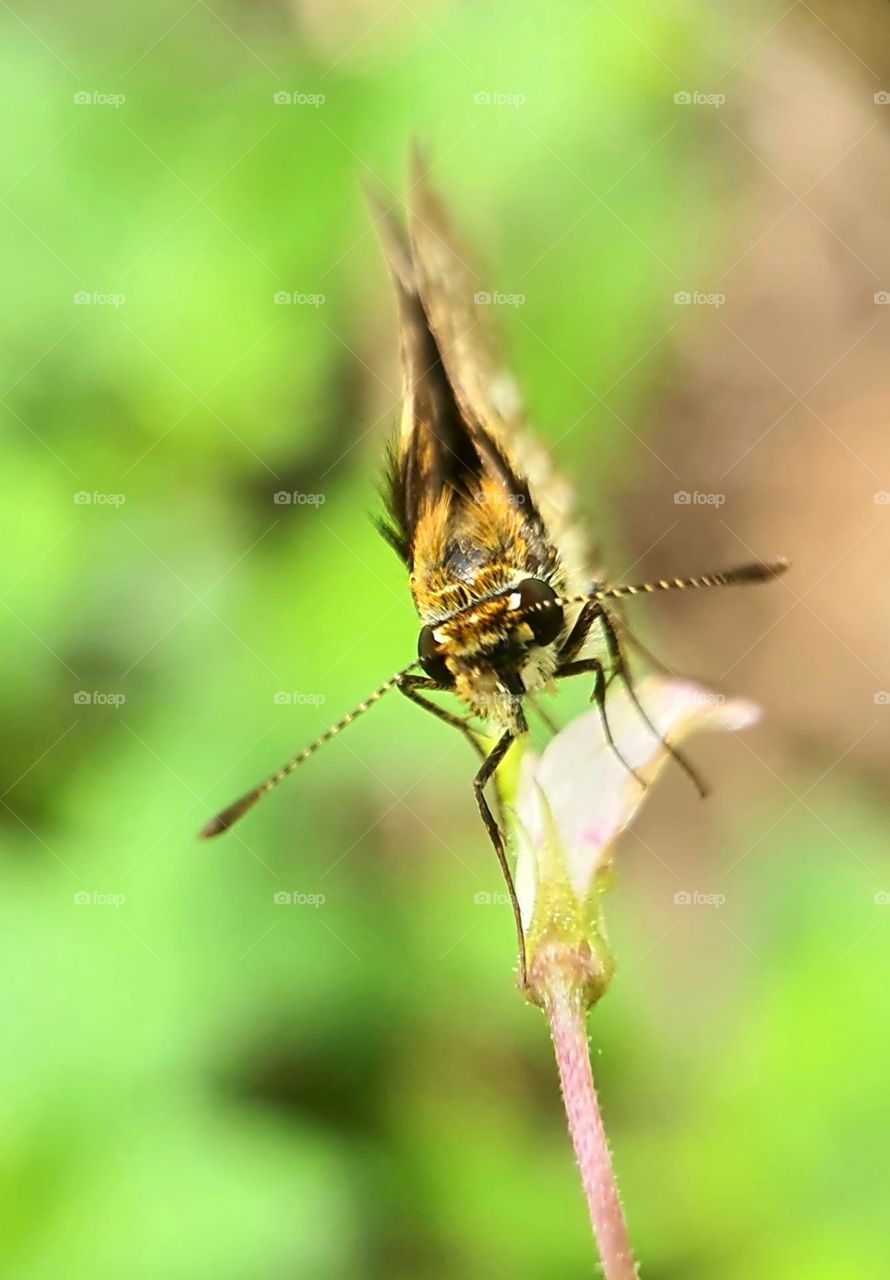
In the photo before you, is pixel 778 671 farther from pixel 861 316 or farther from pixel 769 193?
pixel 769 193

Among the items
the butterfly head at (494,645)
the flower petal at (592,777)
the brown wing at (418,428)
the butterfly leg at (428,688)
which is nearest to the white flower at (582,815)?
the flower petal at (592,777)

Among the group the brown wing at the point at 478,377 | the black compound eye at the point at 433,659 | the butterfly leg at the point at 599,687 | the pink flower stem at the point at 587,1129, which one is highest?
the brown wing at the point at 478,377

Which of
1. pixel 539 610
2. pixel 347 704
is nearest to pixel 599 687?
pixel 539 610

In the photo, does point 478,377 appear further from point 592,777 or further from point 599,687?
point 592,777

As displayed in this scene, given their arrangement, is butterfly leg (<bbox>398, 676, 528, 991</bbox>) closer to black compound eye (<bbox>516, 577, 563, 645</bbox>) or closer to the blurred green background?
black compound eye (<bbox>516, 577, 563, 645</bbox>)

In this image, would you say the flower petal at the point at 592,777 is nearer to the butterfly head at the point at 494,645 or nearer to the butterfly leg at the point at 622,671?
the butterfly leg at the point at 622,671

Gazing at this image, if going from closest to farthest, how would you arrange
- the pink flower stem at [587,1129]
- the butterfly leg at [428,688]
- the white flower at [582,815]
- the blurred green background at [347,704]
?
1. the pink flower stem at [587,1129]
2. the white flower at [582,815]
3. the butterfly leg at [428,688]
4. the blurred green background at [347,704]

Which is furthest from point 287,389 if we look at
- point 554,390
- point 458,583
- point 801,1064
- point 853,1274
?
point 853,1274
